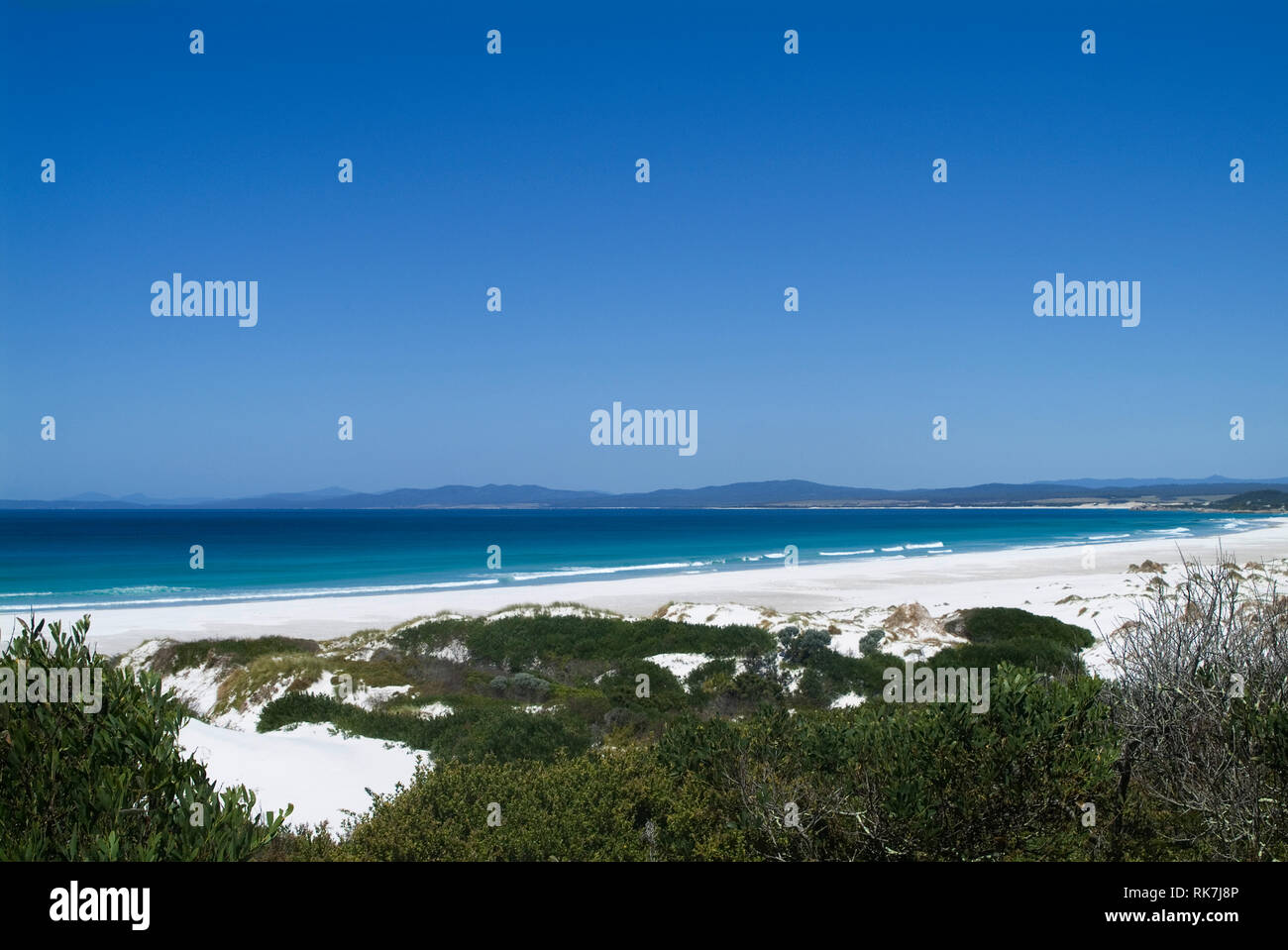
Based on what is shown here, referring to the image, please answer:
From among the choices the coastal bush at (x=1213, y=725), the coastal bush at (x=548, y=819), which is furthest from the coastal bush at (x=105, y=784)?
the coastal bush at (x=1213, y=725)

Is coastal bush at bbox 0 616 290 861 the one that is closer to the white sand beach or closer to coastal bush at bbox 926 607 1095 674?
the white sand beach

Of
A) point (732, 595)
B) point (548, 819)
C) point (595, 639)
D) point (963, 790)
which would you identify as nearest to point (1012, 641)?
point (595, 639)

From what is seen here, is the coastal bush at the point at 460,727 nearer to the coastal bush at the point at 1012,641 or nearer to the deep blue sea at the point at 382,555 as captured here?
the coastal bush at the point at 1012,641

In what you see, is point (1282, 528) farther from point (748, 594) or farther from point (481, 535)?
point (481, 535)

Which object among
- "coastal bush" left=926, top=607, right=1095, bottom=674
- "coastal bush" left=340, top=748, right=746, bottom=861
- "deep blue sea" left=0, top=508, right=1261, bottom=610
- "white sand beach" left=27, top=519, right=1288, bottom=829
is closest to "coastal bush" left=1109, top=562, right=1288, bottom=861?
"white sand beach" left=27, top=519, right=1288, bottom=829

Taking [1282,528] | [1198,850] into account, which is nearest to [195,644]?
[1198,850]

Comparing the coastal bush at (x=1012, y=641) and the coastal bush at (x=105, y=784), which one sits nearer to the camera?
the coastal bush at (x=105, y=784)
